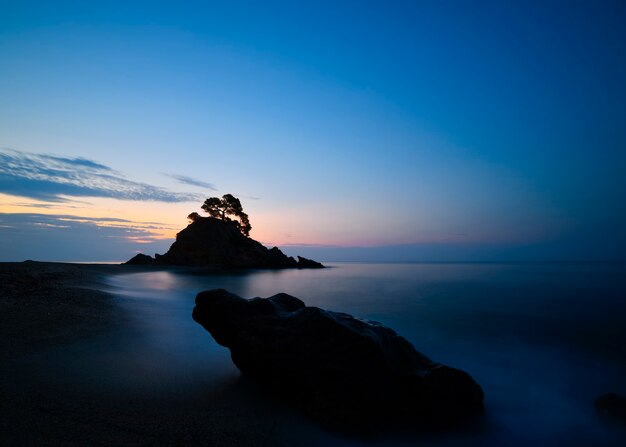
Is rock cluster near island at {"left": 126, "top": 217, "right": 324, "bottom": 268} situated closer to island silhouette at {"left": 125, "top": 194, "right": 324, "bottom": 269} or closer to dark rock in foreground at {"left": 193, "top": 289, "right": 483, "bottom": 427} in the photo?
island silhouette at {"left": 125, "top": 194, "right": 324, "bottom": 269}

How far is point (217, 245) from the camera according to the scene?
63.8 meters

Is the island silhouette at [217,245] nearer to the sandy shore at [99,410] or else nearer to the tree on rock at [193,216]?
the tree on rock at [193,216]

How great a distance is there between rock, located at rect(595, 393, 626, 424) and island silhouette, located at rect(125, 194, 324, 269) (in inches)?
2450

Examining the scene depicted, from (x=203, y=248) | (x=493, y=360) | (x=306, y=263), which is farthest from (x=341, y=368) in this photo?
(x=306, y=263)

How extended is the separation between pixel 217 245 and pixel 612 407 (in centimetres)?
6291

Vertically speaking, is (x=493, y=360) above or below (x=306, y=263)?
below

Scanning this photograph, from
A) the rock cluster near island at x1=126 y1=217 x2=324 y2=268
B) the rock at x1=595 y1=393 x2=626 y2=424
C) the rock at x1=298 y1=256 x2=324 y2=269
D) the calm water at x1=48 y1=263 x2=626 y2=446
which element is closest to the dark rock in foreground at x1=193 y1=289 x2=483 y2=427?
the calm water at x1=48 y1=263 x2=626 y2=446

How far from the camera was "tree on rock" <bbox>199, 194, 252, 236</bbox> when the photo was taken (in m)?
69.6

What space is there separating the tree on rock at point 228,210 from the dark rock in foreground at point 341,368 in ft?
216

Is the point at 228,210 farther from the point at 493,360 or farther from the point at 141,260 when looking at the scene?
the point at 493,360

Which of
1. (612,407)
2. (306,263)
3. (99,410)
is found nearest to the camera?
(99,410)

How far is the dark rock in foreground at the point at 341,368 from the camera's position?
5227 millimetres

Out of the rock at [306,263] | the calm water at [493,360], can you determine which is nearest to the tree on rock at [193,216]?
the rock at [306,263]

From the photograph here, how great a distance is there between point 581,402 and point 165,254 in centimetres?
6806
